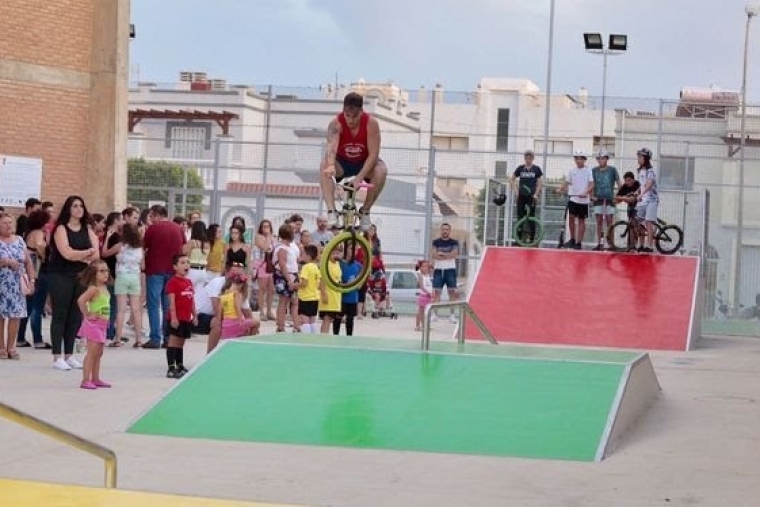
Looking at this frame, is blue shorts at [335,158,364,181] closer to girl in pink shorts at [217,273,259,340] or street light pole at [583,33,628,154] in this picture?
girl in pink shorts at [217,273,259,340]

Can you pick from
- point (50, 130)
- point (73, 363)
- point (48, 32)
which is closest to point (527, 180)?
point (50, 130)

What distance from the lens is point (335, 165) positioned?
1395 centimetres

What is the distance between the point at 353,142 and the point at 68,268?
4.56 m

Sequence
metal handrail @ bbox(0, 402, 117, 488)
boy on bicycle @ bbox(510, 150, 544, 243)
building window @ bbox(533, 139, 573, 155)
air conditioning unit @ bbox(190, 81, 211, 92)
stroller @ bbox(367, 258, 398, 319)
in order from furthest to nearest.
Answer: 1. building window @ bbox(533, 139, 573, 155)
2. air conditioning unit @ bbox(190, 81, 211, 92)
3. stroller @ bbox(367, 258, 398, 319)
4. boy on bicycle @ bbox(510, 150, 544, 243)
5. metal handrail @ bbox(0, 402, 117, 488)

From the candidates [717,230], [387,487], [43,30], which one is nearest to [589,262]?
[717,230]

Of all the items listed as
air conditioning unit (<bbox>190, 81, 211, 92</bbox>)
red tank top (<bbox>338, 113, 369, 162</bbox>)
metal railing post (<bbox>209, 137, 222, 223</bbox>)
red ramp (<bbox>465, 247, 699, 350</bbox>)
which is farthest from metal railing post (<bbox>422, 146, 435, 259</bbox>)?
air conditioning unit (<bbox>190, 81, 211, 92</bbox>)

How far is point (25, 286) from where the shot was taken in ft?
56.9

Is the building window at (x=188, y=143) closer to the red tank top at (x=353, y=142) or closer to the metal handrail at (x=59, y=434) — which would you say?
the red tank top at (x=353, y=142)

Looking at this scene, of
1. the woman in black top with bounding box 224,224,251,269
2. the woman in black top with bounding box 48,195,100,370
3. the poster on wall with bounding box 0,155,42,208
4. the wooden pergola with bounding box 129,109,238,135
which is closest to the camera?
the woman in black top with bounding box 48,195,100,370

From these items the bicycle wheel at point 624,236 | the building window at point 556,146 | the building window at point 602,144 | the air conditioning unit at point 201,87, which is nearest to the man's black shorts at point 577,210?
the bicycle wheel at point 624,236

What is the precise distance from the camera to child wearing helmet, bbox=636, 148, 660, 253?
24969mm

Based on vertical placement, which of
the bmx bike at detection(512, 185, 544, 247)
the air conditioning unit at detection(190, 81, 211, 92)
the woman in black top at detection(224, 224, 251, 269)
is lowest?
the woman in black top at detection(224, 224, 251, 269)

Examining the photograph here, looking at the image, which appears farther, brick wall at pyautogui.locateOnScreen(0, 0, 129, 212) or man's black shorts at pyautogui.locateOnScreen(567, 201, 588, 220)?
brick wall at pyautogui.locateOnScreen(0, 0, 129, 212)

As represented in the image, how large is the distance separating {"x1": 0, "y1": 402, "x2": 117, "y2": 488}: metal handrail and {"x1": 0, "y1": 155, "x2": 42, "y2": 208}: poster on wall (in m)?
18.7
